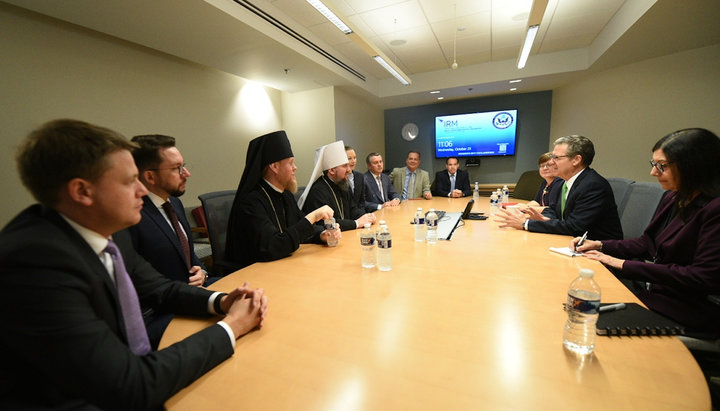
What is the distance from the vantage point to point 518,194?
4.98 m

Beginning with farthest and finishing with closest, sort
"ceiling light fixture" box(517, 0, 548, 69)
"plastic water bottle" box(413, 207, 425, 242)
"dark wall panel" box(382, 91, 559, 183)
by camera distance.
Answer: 1. "dark wall panel" box(382, 91, 559, 183)
2. "ceiling light fixture" box(517, 0, 548, 69)
3. "plastic water bottle" box(413, 207, 425, 242)

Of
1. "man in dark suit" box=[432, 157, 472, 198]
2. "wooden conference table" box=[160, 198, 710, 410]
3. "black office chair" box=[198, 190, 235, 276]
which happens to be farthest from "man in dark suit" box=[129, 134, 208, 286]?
"man in dark suit" box=[432, 157, 472, 198]

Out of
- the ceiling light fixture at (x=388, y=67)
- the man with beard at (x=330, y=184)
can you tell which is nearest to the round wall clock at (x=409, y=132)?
the ceiling light fixture at (x=388, y=67)

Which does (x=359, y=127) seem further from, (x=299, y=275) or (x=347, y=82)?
→ (x=299, y=275)

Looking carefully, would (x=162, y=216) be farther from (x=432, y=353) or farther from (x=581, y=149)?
(x=581, y=149)

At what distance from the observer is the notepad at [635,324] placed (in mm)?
888

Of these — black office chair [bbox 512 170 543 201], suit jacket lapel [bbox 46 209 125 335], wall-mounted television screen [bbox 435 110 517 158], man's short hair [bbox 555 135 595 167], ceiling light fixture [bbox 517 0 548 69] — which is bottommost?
black office chair [bbox 512 170 543 201]

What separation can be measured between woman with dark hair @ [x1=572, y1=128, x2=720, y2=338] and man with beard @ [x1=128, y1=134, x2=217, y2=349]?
233cm

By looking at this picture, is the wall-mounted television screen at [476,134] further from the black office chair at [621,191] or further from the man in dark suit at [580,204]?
the man in dark suit at [580,204]

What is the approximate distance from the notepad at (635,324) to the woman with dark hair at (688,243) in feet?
1.97

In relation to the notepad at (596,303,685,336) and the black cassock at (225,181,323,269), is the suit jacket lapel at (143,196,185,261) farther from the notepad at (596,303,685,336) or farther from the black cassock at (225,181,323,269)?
the notepad at (596,303,685,336)

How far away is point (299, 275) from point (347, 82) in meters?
4.53

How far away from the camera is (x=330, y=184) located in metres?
2.78

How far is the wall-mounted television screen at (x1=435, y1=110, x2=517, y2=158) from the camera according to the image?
667 cm
